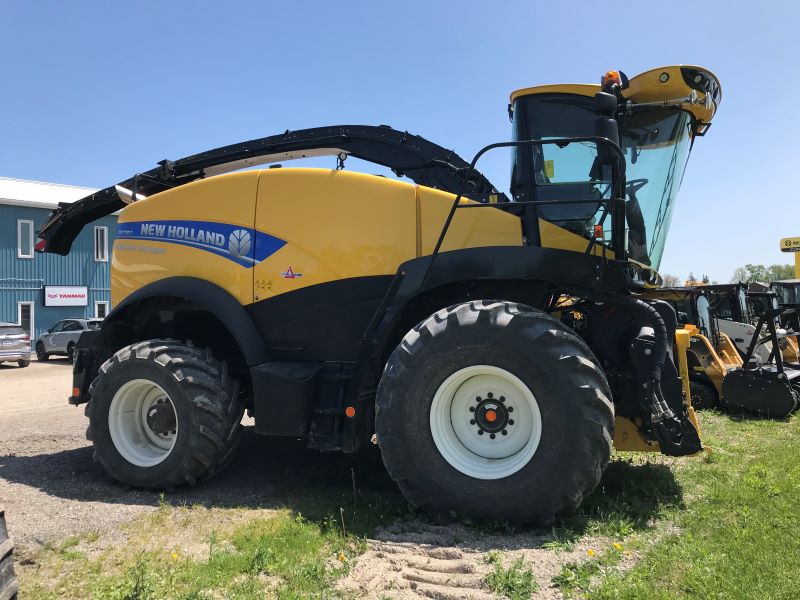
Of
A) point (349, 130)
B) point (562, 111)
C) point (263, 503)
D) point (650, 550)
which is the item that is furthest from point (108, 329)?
point (650, 550)

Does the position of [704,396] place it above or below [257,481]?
above

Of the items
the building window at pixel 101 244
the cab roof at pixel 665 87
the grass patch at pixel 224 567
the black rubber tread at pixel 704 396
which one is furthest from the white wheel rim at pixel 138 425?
the building window at pixel 101 244

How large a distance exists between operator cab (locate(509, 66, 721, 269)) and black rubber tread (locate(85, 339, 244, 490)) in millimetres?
2961

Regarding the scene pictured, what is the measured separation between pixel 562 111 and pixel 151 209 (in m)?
3.97

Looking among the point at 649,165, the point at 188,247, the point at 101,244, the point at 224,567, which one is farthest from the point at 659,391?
the point at 101,244

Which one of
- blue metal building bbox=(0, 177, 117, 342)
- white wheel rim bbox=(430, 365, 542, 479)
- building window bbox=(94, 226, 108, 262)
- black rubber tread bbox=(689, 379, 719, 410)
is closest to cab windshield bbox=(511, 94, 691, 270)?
white wheel rim bbox=(430, 365, 542, 479)

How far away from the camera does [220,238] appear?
18.5 ft

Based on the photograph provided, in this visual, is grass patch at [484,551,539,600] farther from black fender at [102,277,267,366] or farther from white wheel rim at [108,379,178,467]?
white wheel rim at [108,379,178,467]

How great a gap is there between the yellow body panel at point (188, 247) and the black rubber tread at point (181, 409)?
705mm

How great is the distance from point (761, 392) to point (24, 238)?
93.8 ft

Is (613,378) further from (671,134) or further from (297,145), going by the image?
(297,145)

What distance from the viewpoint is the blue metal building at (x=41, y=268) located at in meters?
26.7

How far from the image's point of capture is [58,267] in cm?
2814

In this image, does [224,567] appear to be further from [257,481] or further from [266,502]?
[257,481]
